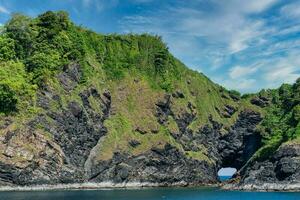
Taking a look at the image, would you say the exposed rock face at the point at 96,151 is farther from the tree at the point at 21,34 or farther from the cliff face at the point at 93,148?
the tree at the point at 21,34

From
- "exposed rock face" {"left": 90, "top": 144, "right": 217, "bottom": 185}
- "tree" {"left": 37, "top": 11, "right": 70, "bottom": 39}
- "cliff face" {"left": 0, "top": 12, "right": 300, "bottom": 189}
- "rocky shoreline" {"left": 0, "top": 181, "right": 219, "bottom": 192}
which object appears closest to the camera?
"rocky shoreline" {"left": 0, "top": 181, "right": 219, "bottom": 192}

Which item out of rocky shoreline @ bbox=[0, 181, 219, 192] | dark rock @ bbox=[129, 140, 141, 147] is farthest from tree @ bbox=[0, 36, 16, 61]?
dark rock @ bbox=[129, 140, 141, 147]

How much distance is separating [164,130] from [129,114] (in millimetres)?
14098

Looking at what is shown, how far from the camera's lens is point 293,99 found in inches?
6939

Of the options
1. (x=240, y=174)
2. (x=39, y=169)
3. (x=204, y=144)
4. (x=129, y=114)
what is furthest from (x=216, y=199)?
(x=204, y=144)

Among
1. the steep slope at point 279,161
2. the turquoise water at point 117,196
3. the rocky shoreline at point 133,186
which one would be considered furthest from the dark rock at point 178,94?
the turquoise water at point 117,196

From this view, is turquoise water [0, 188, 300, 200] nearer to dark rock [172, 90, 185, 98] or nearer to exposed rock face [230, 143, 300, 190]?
exposed rock face [230, 143, 300, 190]

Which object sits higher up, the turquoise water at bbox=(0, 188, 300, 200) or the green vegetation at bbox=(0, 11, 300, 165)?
the green vegetation at bbox=(0, 11, 300, 165)

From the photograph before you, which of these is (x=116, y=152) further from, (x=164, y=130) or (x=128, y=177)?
(x=164, y=130)

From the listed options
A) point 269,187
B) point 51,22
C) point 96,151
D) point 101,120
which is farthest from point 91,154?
point 269,187

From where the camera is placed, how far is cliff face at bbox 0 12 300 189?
431ft

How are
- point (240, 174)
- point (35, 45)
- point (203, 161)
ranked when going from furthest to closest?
point (203, 161) → point (240, 174) → point (35, 45)

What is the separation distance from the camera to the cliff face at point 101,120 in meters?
131

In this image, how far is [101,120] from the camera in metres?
164
